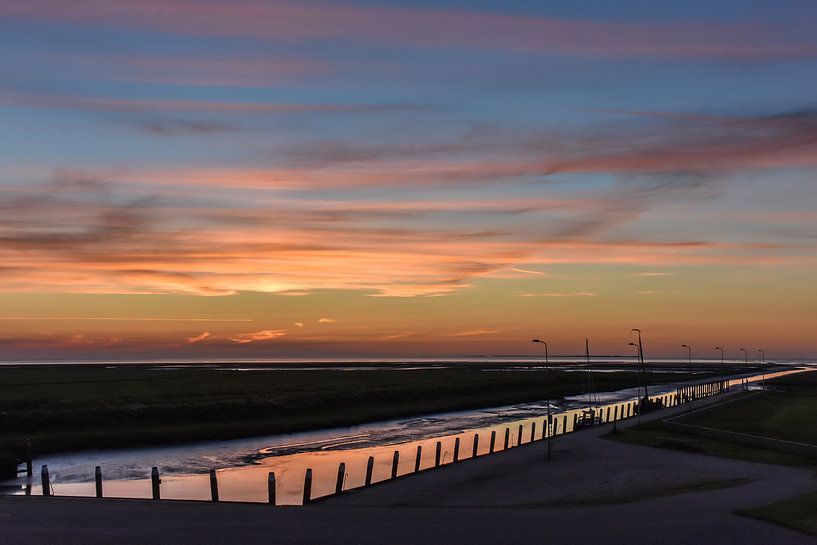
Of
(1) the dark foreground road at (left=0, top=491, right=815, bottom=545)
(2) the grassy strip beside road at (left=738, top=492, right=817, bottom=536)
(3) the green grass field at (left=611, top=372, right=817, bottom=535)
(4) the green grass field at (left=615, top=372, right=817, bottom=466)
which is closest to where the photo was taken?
(1) the dark foreground road at (left=0, top=491, right=815, bottom=545)

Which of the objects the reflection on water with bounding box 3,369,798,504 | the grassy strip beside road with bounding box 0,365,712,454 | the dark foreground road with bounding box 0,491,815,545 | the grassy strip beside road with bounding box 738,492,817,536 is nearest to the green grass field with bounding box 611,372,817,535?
the grassy strip beside road with bounding box 738,492,817,536

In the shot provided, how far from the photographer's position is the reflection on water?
135 feet

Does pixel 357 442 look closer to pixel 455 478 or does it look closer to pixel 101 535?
pixel 455 478

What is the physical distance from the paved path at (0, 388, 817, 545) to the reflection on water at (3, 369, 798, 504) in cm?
885

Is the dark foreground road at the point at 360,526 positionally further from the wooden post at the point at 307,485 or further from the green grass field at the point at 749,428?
the green grass field at the point at 749,428

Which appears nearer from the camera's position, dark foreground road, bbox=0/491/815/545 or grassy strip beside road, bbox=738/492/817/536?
dark foreground road, bbox=0/491/815/545

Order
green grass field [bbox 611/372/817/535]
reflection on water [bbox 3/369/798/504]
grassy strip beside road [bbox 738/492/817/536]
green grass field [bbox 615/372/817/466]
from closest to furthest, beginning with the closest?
grassy strip beside road [bbox 738/492/817/536] < green grass field [bbox 611/372/817/535] < reflection on water [bbox 3/369/798/504] < green grass field [bbox 615/372/817/466]

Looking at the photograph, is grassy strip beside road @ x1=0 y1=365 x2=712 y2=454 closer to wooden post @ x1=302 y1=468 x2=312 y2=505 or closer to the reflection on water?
the reflection on water

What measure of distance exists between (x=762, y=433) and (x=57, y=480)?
53.1 meters

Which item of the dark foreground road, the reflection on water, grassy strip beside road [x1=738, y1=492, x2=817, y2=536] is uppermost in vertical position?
the dark foreground road

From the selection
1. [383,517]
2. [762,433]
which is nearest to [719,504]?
[383,517]

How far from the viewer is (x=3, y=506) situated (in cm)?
2477

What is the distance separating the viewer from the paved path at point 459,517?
19.5 meters

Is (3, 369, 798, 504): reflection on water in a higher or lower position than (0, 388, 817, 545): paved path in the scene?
lower
